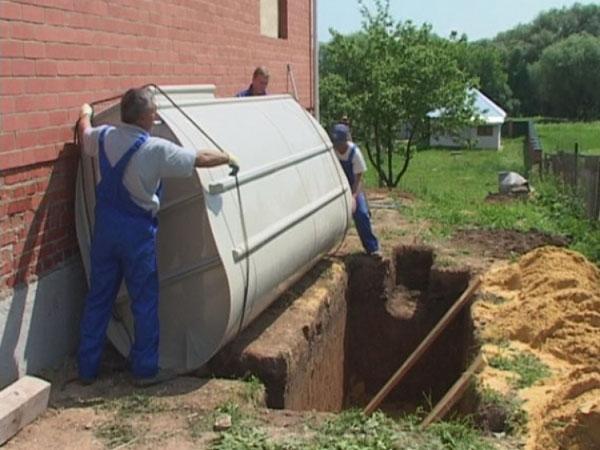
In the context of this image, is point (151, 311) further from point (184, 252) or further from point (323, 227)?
point (323, 227)

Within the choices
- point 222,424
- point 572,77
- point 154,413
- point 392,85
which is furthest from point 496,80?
point 222,424

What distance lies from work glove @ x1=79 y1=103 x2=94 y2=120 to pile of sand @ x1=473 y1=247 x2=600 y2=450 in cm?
397

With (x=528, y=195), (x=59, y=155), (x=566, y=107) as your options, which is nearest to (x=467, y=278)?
(x=59, y=155)

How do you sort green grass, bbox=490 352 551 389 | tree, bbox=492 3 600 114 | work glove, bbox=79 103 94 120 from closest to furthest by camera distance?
work glove, bbox=79 103 94 120
green grass, bbox=490 352 551 389
tree, bbox=492 3 600 114

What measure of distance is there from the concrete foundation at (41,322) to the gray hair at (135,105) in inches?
52.8

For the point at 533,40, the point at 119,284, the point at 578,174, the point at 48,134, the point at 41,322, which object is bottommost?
the point at 578,174

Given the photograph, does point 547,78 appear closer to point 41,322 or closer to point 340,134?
point 340,134

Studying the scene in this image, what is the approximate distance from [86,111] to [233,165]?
1.21 metres

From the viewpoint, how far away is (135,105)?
596 cm

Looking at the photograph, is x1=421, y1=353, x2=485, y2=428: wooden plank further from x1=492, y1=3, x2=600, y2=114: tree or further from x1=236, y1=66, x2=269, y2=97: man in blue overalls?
x1=492, y1=3, x2=600, y2=114: tree

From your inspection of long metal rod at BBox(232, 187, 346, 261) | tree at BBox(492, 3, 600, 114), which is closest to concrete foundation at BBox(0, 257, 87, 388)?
long metal rod at BBox(232, 187, 346, 261)

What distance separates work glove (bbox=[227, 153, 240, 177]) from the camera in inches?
250

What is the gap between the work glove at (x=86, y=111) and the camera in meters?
6.41

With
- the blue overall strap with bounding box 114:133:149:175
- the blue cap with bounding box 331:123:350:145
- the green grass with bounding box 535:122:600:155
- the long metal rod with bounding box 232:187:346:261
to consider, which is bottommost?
the green grass with bounding box 535:122:600:155
